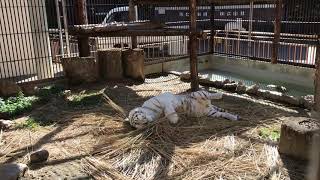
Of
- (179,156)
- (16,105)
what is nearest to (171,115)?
(179,156)

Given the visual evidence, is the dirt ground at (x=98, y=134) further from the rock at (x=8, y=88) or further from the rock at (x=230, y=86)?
the rock at (x=8, y=88)

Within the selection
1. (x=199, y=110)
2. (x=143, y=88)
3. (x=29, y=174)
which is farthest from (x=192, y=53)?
(x=29, y=174)

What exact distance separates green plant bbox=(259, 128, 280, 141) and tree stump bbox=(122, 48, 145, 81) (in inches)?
178

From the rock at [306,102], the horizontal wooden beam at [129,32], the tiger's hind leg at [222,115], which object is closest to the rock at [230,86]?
the horizontal wooden beam at [129,32]

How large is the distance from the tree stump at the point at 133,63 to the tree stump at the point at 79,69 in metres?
0.88

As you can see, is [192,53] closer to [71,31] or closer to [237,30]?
[71,31]

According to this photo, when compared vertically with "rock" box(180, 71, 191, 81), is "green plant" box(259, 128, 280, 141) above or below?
below

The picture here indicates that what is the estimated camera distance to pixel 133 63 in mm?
9523

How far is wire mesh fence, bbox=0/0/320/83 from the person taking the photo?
31.2 feet

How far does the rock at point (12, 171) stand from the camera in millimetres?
4188

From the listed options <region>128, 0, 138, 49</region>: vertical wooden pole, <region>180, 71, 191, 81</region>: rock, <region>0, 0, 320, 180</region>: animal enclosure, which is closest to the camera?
<region>0, 0, 320, 180</region>: animal enclosure

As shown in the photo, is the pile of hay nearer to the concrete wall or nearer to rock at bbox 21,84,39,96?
rock at bbox 21,84,39,96

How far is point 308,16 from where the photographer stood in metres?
10.9

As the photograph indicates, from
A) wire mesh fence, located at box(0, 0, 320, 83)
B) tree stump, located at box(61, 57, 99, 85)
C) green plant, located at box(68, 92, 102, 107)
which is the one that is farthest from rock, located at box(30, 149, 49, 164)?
wire mesh fence, located at box(0, 0, 320, 83)
